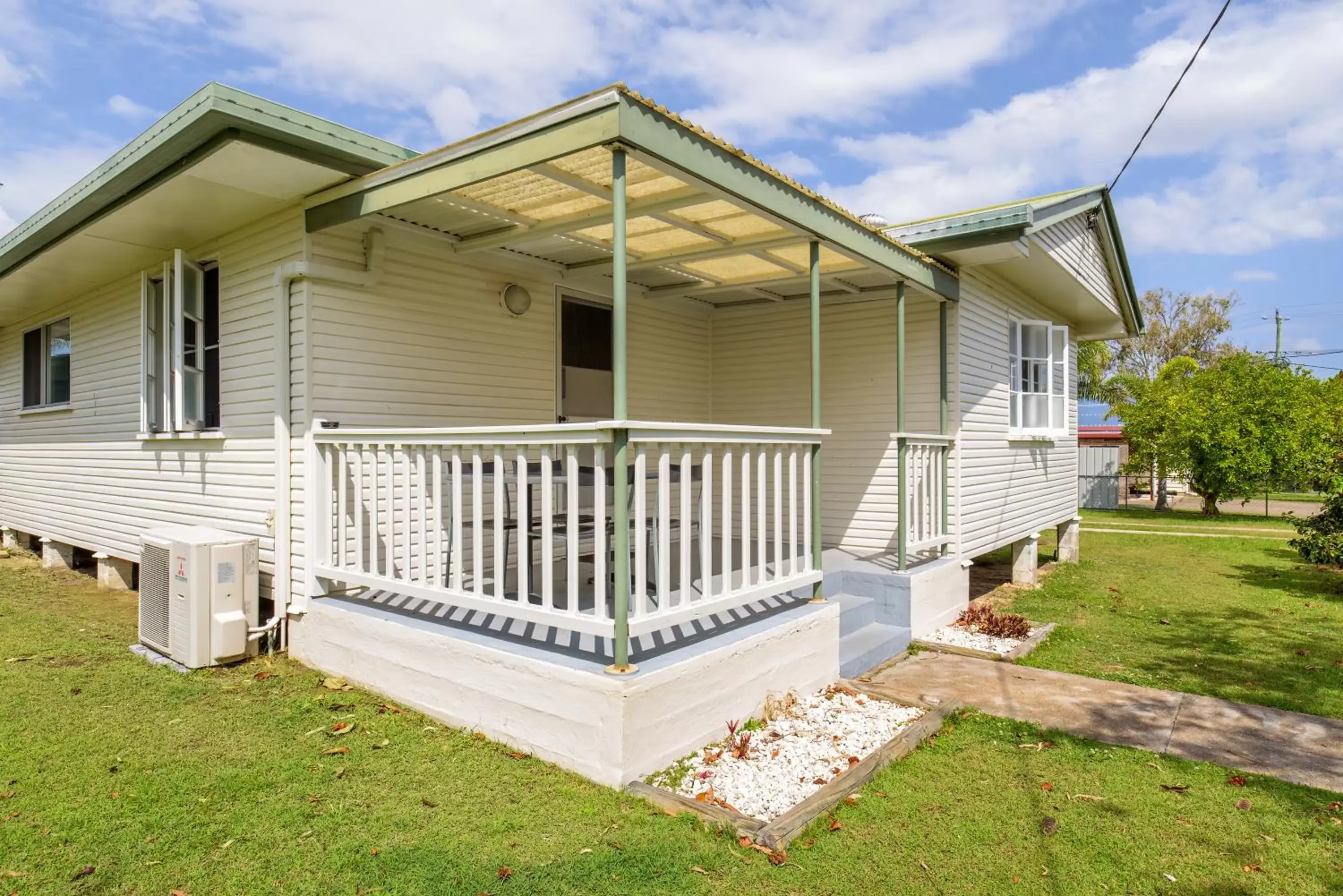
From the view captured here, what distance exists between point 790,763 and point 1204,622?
541 centimetres

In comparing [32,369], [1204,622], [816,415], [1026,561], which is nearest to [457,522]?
[816,415]

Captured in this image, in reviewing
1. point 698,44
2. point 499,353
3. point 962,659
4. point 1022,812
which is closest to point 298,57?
point 698,44

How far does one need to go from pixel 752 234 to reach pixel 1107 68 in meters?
5.62

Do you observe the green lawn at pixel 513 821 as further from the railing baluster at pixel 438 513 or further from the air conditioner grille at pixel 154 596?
the air conditioner grille at pixel 154 596

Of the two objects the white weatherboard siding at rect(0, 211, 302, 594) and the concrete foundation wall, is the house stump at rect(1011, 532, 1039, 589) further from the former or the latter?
the white weatherboard siding at rect(0, 211, 302, 594)

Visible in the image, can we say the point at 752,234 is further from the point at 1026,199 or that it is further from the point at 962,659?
the point at 1026,199

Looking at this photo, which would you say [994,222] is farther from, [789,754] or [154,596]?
[154,596]

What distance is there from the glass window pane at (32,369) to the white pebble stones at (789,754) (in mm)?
9900

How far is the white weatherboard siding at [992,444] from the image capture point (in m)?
7.09

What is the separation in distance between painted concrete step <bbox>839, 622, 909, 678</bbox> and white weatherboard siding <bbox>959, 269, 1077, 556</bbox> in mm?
1548

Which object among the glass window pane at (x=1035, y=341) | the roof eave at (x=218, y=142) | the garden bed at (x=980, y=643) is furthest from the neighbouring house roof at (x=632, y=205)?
the garden bed at (x=980, y=643)

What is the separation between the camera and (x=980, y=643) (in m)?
5.86

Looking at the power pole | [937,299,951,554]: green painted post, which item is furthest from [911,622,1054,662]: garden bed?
the power pole

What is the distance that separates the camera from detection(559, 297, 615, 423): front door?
6617mm
